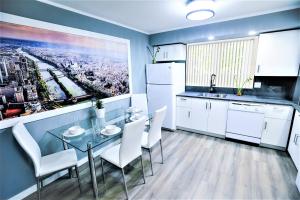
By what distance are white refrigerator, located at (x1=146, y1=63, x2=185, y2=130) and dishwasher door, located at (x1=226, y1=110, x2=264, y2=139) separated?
Result: 1199 millimetres

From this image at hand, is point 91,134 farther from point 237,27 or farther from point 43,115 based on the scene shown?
point 237,27

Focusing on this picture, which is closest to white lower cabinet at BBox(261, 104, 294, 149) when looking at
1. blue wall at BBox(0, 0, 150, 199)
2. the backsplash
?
the backsplash

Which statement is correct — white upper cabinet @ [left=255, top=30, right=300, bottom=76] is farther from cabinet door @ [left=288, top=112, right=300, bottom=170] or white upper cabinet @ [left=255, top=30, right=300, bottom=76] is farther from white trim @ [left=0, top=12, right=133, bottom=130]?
white trim @ [left=0, top=12, right=133, bottom=130]

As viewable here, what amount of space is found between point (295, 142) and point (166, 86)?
7.77 feet

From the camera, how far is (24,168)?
5.99 ft

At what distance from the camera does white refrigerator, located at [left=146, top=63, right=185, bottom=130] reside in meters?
3.40

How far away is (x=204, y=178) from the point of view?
2.08 metres

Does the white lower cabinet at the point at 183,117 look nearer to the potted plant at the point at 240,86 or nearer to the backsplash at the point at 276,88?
the potted plant at the point at 240,86

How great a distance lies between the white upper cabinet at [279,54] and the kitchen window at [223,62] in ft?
1.24

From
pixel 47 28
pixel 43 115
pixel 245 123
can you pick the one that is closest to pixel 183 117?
pixel 245 123

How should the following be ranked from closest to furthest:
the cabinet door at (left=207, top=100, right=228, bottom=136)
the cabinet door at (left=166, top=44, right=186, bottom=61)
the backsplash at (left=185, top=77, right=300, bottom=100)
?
the backsplash at (left=185, top=77, right=300, bottom=100)
the cabinet door at (left=207, top=100, right=228, bottom=136)
the cabinet door at (left=166, top=44, right=186, bottom=61)

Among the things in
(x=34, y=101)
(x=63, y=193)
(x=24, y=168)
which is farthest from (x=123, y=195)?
(x=34, y=101)

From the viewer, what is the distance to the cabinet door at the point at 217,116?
304cm

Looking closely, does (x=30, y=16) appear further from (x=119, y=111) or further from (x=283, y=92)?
(x=283, y=92)
